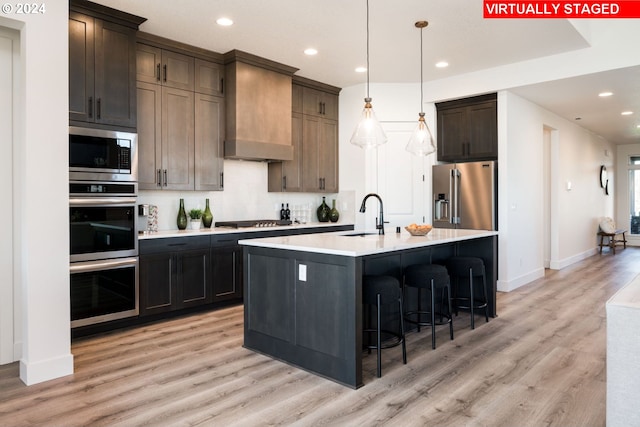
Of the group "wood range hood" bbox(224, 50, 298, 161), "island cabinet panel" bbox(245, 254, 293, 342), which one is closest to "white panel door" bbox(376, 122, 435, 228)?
"wood range hood" bbox(224, 50, 298, 161)

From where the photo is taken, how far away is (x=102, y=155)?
148 inches

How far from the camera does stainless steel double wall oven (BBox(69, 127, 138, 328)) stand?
356cm

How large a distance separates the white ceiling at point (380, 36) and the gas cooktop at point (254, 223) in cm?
196

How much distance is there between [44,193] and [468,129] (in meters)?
5.15

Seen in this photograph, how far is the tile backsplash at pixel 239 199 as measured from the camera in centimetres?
478

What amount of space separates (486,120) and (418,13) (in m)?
2.46

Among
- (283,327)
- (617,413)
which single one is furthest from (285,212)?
(617,413)

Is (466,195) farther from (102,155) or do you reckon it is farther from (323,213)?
(102,155)

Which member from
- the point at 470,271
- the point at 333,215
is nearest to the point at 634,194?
the point at 333,215

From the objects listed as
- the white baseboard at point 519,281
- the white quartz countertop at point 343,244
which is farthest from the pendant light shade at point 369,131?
the white baseboard at point 519,281

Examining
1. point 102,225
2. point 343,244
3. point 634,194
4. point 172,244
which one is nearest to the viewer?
point 343,244

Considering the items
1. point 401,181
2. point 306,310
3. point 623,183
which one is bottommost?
point 306,310

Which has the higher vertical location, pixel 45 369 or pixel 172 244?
pixel 172 244

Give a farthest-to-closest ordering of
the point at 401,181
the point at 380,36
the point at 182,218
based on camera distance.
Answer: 1. the point at 401,181
2. the point at 182,218
3. the point at 380,36
